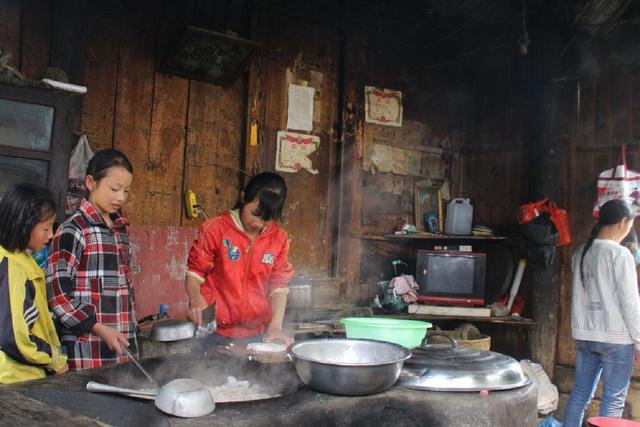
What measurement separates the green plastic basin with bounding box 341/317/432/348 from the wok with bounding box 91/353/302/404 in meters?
0.45

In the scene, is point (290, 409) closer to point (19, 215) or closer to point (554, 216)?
point (19, 215)

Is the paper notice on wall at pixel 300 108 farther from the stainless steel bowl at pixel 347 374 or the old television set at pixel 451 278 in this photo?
the stainless steel bowl at pixel 347 374

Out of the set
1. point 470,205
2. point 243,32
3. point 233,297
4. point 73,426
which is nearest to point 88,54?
point 243,32

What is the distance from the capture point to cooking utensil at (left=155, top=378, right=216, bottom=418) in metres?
2.03

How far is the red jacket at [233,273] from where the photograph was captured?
3711 millimetres

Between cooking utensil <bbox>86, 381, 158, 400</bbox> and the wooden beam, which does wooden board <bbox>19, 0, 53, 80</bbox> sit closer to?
the wooden beam

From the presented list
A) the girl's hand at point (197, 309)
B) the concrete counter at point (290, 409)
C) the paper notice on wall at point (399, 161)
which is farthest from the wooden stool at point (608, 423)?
the paper notice on wall at point (399, 161)

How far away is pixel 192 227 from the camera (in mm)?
5625

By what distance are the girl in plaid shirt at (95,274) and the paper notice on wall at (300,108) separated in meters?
3.22

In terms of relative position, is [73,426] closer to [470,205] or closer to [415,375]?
[415,375]

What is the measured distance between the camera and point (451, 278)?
6.68 meters

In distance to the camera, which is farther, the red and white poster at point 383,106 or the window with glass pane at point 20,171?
the red and white poster at point 383,106

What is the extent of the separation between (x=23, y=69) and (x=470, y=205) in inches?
206

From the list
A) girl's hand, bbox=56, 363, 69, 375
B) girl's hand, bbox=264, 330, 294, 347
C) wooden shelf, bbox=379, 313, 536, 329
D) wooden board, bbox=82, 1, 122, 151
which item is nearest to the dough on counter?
Result: girl's hand, bbox=264, 330, 294, 347
